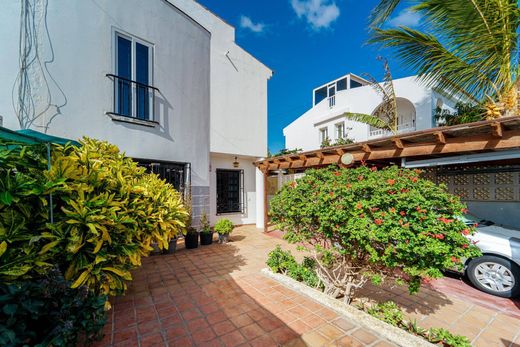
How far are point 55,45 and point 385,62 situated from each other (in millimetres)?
11363

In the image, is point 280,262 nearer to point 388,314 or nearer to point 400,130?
point 388,314

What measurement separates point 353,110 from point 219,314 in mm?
14554

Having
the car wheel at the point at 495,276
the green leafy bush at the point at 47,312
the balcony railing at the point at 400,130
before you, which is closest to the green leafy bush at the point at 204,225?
the green leafy bush at the point at 47,312

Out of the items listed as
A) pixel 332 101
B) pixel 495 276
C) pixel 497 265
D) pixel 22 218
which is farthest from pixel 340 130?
pixel 22 218

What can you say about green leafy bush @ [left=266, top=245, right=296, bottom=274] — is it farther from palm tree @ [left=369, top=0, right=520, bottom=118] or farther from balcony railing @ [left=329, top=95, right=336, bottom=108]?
balcony railing @ [left=329, top=95, right=336, bottom=108]

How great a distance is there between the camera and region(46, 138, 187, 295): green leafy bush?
291 centimetres

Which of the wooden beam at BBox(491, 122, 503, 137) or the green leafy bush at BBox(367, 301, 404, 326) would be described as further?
the wooden beam at BBox(491, 122, 503, 137)

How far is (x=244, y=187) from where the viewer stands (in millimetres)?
11273

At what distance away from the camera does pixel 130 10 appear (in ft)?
21.8

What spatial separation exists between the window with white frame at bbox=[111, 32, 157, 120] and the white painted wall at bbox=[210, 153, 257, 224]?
3647 millimetres

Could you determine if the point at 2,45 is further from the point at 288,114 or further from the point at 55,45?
the point at 288,114

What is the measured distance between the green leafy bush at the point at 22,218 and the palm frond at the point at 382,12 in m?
7.94

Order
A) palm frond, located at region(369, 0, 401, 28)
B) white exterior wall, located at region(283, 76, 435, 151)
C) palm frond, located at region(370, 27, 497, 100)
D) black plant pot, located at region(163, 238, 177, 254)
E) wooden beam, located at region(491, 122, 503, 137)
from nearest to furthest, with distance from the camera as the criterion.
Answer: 1. wooden beam, located at region(491, 122, 503, 137)
2. palm frond, located at region(370, 27, 497, 100)
3. palm frond, located at region(369, 0, 401, 28)
4. black plant pot, located at region(163, 238, 177, 254)
5. white exterior wall, located at region(283, 76, 435, 151)

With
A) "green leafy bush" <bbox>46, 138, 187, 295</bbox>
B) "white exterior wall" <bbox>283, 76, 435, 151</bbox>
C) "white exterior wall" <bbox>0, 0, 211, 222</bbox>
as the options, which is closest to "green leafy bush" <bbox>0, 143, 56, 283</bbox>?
"green leafy bush" <bbox>46, 138, 187, 295</bbox>
